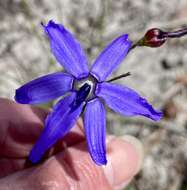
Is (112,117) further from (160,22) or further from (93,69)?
(93,69)

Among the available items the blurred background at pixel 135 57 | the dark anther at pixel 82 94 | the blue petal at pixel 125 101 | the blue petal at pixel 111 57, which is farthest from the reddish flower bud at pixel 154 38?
the blurred background at pixel 135 57

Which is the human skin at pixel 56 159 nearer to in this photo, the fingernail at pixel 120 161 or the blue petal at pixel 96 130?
the fingernail at pixel 120 161

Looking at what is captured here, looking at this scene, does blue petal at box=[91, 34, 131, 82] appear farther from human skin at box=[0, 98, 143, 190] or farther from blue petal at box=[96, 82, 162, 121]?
human skin at box=[0, 98, 143, 190]

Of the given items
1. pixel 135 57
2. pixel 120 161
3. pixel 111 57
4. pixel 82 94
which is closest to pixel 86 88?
pixel 82 94

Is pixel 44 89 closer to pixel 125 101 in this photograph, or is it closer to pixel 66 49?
pixel 66 49

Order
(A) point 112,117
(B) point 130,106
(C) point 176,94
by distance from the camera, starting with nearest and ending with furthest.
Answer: (B) point 130,106 < (A) point 112,117 < (C) point 176,94

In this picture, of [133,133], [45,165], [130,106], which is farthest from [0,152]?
[133,133]

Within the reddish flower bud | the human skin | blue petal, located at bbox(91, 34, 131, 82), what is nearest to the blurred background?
the human skin
